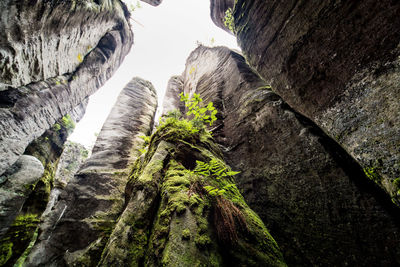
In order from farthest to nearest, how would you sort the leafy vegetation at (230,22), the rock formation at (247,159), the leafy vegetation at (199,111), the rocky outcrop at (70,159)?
the rocky outcrop at (70,159)
the leafy vegetation at (230,22)
the leafy vegetation at (199,111)
the rock formation at (247,159)

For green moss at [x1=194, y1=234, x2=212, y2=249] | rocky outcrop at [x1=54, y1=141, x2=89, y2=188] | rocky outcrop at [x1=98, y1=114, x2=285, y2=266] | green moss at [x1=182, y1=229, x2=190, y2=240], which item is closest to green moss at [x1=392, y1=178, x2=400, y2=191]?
rocky outcrop at [x1=98, y1=114, x2=285, y2=266]

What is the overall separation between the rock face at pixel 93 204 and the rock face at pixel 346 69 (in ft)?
12.5

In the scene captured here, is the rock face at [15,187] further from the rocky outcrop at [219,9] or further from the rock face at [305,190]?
the rocky outcrop at [219,9]

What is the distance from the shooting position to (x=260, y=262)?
1.40 m

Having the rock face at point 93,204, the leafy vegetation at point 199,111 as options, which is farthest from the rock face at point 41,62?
the leafy vegetation at point 199,111

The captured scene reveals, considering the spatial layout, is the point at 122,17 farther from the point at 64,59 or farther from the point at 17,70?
the point at 17,70

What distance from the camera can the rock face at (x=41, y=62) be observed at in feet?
8.52

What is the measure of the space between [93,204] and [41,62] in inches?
132

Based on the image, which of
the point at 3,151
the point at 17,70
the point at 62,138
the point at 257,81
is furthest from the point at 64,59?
the point at 257,81

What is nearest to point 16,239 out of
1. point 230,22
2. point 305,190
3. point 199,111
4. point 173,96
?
point 199,111

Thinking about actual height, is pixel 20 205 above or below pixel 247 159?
below

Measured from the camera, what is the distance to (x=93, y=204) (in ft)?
11.0

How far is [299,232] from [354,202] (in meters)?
0.71

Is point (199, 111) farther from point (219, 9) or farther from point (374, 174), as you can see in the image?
point (219, 9)
